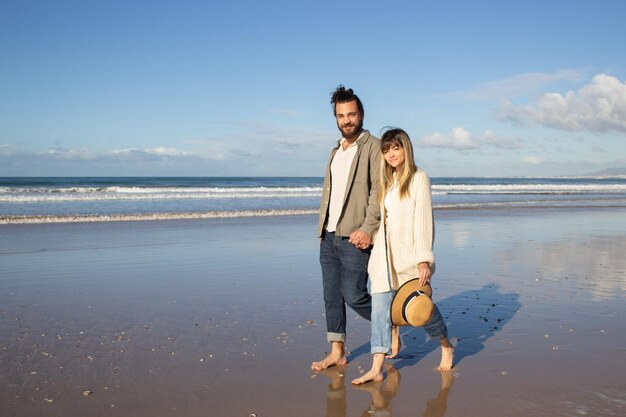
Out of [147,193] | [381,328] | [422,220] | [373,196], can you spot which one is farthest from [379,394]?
[147,193]

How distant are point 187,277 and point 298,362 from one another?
3.84 metres

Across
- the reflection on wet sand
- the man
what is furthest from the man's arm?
the reflection on wet sand

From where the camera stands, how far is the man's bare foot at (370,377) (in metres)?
3.95

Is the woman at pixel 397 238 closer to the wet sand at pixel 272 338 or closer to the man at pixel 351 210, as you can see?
the man at pixel 351 210

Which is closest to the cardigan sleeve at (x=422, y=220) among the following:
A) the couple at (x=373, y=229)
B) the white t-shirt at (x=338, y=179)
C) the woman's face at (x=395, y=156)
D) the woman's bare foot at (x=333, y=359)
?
the couple at (x=373, y=229)

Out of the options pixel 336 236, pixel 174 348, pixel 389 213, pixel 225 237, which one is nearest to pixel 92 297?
pixel 174 348

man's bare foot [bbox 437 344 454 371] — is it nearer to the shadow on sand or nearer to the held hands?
the shadow on sand

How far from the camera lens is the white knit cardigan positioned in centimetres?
397

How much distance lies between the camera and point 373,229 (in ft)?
13.3

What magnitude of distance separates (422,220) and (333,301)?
0.98 metres

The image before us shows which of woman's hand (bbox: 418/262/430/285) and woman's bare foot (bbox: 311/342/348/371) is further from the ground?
woman's hand (bbox: 418/262/430/285)

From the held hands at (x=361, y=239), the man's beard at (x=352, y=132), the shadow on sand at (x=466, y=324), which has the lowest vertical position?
the shadow on sand at (x=466, y=324)

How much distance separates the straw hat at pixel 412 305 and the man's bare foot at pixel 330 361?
58 cm

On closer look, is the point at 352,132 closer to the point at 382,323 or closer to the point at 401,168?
the point at 401,168
